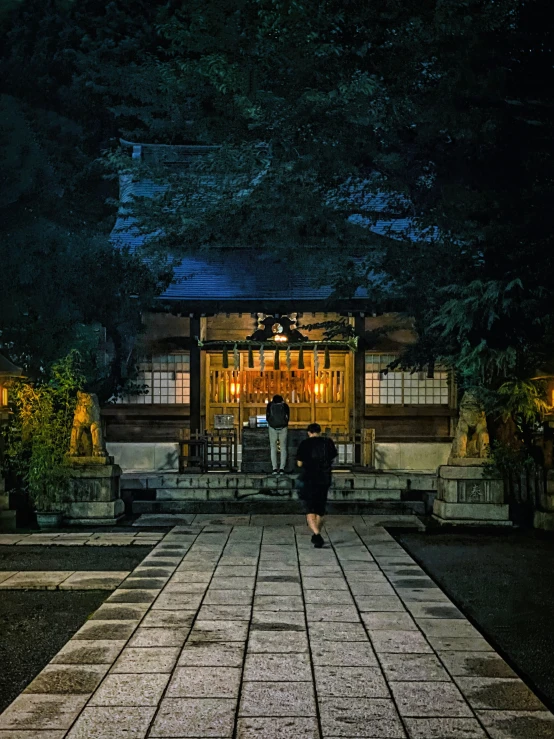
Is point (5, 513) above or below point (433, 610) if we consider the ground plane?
above

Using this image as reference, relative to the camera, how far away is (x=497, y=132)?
13.0 meters

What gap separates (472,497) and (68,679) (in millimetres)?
9348

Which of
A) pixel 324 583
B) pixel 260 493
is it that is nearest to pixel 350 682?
pixel 324 583

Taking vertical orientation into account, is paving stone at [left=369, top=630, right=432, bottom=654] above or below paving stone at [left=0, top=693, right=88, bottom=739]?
below

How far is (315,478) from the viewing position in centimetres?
1072

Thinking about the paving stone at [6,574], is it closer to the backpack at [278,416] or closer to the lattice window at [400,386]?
the backpack at [278,416]

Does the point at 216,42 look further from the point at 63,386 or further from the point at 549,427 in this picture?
the point at 549,427

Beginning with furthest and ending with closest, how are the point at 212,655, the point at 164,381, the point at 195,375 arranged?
1. the point at 164,381
2. the point at 195,375
3. the point at 212,655

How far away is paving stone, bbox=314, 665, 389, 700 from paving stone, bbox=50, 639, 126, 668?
60.2 inches

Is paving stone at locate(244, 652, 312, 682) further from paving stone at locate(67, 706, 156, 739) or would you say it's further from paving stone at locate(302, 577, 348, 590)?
paving stone at locate(302, 577, 348, 590)

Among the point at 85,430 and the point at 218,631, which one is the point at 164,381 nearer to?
the point at 85,430

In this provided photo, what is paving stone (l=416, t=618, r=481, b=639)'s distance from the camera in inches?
254

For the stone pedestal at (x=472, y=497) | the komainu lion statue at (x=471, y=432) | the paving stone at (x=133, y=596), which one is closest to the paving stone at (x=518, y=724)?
the paving stone at (x=133, y=596)

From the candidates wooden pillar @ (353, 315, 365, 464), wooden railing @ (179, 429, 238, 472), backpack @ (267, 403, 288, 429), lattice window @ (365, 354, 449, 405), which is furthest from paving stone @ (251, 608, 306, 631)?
lattice window @ (365, 354, 449, 405)
